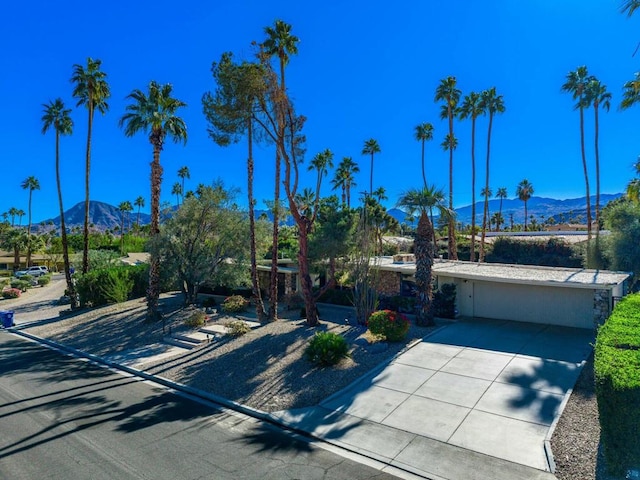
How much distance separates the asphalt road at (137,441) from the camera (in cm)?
762

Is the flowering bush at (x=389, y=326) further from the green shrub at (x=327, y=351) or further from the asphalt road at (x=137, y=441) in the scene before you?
the asphalt road at (x=137, y=441)

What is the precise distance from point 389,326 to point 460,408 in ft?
17.0

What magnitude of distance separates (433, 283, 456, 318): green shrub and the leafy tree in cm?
1115

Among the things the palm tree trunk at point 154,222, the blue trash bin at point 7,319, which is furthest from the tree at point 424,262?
the blue trash bin at point 7,319

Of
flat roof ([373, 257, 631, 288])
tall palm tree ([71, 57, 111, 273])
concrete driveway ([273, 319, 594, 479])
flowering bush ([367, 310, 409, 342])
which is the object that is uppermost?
tall palm tree ([71, 57, 111, 273])

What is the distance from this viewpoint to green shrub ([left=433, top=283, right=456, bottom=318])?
63.4 ft

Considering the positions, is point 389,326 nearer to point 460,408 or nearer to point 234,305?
point 460,408

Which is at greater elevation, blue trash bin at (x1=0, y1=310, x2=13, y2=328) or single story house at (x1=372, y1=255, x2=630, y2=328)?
single story house at (x1=372, y1=255, x2=630, y2=328)

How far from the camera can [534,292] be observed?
59.4ft

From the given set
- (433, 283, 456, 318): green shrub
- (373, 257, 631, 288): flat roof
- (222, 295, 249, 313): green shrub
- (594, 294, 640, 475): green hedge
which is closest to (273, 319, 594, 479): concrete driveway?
(594, 294, 640, 475): green hedge

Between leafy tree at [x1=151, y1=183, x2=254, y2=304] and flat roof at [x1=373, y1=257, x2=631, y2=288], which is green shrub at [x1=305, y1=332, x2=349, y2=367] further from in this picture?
leafy tree at [x1=151, y1=183, x2=254, y2=304]

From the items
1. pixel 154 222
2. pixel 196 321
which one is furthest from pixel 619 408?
pixel 154 222

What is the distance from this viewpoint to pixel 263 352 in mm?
15008

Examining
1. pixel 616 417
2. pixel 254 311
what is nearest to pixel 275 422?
pixel 616 417
